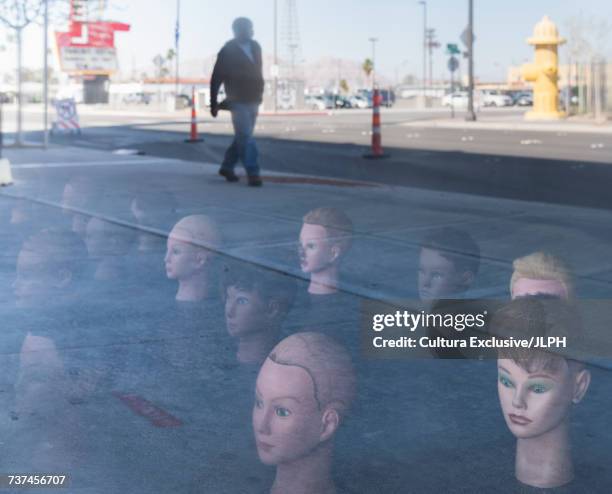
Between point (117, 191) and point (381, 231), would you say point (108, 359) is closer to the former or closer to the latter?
point (381, 231)

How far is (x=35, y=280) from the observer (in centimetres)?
662

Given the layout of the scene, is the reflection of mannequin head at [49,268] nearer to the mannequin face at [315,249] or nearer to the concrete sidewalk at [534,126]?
the mannequin face at [315,249]

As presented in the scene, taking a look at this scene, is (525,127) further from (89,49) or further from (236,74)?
(89,49)

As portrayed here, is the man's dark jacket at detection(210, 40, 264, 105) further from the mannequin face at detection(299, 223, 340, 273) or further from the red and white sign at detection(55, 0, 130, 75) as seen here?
the red and white sign at detection(55, 0, 130, 75)

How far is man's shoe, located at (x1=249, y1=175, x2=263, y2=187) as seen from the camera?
39.7 feet

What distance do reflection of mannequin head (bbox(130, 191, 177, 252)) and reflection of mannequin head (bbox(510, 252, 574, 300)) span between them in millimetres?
2765

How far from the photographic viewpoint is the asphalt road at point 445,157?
42.7 ft

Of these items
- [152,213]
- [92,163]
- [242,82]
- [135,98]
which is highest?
[135,98]

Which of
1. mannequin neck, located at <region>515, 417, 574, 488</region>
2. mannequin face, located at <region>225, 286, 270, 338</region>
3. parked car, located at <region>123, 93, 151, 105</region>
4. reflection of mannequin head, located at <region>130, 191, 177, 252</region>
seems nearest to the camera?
mannequin neck, located at <region>515, 417, 574, 488</region>

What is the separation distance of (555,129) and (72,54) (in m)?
47.5

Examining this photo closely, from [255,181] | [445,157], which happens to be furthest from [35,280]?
[445,157]

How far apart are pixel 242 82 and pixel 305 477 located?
926cm

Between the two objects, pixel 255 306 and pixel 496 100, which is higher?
pixel 496 100

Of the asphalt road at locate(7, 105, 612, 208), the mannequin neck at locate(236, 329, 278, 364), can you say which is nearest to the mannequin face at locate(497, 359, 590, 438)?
the mannequin neck at locate(236, 329, 278, 364)
